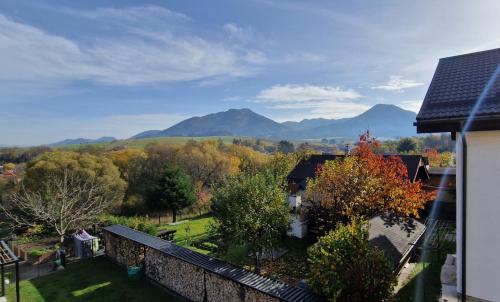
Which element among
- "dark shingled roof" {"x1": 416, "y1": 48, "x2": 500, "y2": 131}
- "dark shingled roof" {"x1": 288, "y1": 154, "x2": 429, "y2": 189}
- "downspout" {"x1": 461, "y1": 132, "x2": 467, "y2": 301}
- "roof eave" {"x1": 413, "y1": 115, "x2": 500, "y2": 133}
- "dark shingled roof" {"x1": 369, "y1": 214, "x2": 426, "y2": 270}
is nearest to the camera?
"roof eave" {"x1": 413, "y1": 115, "x2": 500, "y2": 133}

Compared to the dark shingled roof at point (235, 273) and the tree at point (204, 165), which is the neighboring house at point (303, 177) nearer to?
the dark shingled roof at point (235, 273)

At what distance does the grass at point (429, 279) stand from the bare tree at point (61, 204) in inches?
762

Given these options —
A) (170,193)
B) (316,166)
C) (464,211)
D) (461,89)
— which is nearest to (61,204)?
(170,193)

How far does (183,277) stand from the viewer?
39.1 ft

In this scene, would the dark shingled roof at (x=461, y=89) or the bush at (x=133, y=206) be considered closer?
the dark shingled roof at (x=461, y=89)

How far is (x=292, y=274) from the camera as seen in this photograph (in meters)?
13.7

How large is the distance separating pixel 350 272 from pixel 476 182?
12.8 ft

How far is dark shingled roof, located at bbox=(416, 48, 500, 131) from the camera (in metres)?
5.80

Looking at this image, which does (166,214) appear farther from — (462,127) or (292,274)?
(462,127)

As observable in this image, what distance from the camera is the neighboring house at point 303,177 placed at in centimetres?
1897

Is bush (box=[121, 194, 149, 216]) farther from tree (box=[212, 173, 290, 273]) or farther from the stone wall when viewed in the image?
tree (box=[212, 173, 290, 273])

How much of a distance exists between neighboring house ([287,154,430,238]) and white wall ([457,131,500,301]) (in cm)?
1004

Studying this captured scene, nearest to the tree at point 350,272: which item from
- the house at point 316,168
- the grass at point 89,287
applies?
the grass at point 89,287

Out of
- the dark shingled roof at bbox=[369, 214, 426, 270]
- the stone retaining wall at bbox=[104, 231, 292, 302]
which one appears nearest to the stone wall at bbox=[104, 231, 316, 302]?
the stone retaining wall at bbox=[104, 231, 292, 302]
